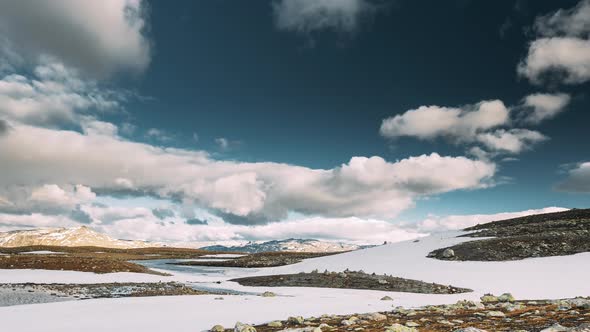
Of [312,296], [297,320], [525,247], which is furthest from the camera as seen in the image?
[525,247]

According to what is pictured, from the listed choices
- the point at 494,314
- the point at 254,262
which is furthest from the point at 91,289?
the point at 254,262

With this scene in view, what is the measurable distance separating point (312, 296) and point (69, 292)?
23.3 meters

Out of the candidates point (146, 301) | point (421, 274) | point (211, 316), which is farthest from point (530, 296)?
point (146, 301)

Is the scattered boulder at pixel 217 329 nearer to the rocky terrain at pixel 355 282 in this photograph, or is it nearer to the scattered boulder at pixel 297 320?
the scattered boulder at pixel 297 320

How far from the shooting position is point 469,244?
176 ft

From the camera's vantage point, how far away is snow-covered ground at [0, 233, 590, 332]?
1524 cm

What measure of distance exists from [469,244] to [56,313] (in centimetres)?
5194

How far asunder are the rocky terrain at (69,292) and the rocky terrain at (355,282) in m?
10.1

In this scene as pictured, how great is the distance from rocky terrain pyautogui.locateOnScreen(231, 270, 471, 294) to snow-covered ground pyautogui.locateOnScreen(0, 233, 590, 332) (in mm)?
2575

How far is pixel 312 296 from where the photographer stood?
1083 inches

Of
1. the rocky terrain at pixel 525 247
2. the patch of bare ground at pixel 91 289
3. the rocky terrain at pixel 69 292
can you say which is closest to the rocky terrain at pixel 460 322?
the rocky terrain at pixel 69 292

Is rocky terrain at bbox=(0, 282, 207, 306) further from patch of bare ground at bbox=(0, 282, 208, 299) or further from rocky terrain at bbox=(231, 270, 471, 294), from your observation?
rocky terrain at bbox=(231, 270, 471, 294)

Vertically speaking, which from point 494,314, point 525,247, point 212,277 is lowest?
point 212,277

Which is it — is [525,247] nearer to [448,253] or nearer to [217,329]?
[448,253]
